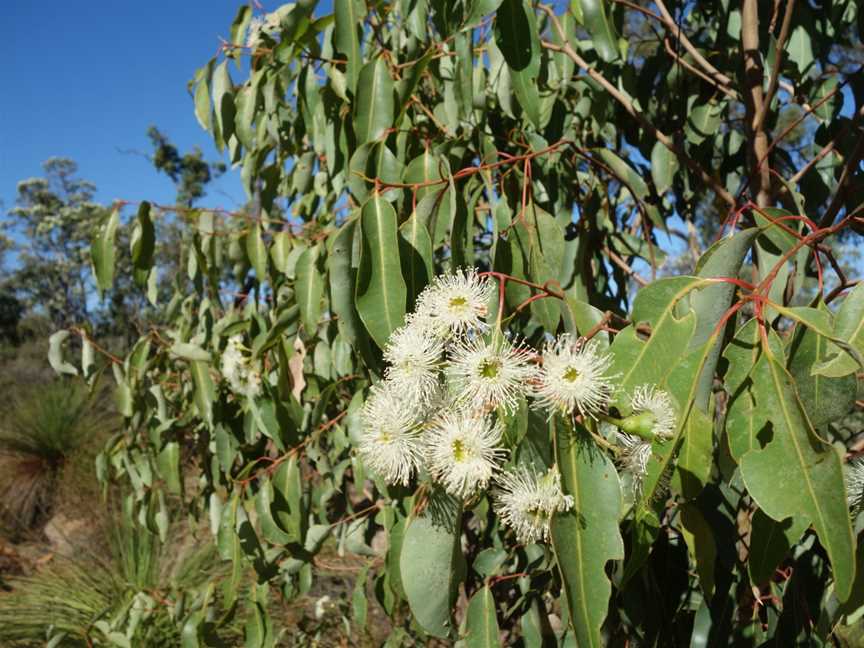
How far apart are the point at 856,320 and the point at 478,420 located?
1.26 ft

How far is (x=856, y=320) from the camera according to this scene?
65cm

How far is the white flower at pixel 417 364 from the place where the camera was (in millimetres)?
712

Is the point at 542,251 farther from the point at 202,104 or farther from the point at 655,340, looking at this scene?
the point at 202,104

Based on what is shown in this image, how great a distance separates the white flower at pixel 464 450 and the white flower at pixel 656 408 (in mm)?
146

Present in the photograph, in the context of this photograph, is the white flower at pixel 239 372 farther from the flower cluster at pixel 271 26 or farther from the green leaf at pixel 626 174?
the green leaf at pixel 626 174

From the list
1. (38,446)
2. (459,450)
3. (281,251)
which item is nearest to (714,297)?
(459,450)

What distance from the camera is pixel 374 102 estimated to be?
1095 millimetres

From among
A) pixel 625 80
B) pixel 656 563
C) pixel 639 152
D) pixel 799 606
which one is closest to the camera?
pixel 799 606

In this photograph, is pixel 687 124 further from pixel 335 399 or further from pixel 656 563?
pixel 335 399

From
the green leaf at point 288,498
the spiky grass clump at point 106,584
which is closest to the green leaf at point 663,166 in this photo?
the green leaf at point 288,498

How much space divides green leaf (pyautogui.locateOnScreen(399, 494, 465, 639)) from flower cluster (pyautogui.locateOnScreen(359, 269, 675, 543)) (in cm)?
3

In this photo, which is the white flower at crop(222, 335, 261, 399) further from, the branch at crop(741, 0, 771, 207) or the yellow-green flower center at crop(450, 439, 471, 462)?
the branch at crop(741, 0, 771, 207)

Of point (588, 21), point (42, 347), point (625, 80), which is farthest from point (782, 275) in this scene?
point (42, 347)

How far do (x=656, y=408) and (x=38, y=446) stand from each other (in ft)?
22.4
